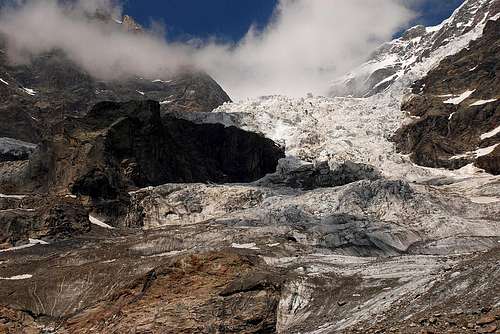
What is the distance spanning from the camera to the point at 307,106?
158 m

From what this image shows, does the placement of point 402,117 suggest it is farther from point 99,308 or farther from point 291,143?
point 99,308

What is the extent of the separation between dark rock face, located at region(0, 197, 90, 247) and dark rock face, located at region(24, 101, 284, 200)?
57.1 feet

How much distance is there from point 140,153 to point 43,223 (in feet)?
133

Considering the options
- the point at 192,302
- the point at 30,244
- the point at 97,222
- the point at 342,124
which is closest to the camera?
the point at 192,302

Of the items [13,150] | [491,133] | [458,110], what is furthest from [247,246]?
[458,110]

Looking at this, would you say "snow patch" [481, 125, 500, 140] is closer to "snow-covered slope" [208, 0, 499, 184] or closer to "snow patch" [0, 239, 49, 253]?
"snow-covered slope" [208, 0, 499, 184]

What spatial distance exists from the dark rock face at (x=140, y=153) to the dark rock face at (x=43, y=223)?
1742 centimetres

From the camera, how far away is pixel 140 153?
113562 mm

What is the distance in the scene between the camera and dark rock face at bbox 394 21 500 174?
130375mm

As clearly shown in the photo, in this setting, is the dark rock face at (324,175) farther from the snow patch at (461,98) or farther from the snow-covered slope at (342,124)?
the snow patch at (461,98)

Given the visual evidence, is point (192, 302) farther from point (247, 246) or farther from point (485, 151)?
point (485, 151)

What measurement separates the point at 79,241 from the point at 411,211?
43439 mm

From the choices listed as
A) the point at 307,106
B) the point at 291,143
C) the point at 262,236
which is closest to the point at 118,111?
the point at 291,143

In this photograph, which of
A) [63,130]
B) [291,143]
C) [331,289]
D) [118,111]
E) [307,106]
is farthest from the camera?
[307,106]
